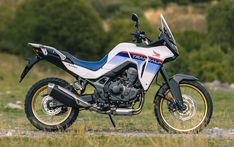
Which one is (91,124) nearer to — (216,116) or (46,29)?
(216,116)

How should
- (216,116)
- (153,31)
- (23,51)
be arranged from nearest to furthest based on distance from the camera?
1. (216,116)
2. (153,31)
3. (23,51)

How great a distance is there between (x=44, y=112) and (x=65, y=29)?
129 ft

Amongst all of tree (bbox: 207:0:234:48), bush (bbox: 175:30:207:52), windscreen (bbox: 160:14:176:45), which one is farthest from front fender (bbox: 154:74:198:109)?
bush (bbox: 175:30:207:52)

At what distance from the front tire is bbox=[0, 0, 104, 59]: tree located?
3817cm

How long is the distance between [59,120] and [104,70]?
103 cm

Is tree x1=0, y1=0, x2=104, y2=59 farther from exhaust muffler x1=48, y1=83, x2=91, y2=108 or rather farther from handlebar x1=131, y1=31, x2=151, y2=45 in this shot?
exhaust muffler x1=48, y1=83, x2=91, y2=108

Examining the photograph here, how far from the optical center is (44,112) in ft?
37.6

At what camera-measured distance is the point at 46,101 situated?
1151cm

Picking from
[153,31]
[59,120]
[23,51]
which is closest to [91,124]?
[59,120]

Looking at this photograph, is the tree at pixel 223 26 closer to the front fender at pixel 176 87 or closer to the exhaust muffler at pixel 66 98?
the front fender at pixel 176 87

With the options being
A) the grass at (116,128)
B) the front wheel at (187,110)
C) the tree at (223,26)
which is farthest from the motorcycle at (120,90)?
the tree at (223,26)

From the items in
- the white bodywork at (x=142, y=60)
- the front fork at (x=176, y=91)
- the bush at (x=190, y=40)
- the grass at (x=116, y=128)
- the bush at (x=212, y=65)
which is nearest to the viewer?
the grass at (x=116, y=128)

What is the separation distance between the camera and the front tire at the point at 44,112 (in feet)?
37.6

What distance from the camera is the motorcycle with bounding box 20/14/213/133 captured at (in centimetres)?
1142
